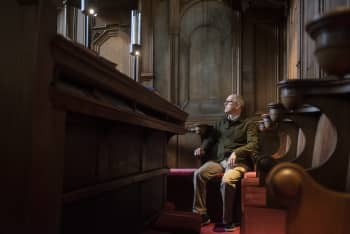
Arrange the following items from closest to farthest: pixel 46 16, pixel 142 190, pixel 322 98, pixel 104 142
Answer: pixel 46 16 → pixel 322 98 → pixel 104 142 → pixel 142 190

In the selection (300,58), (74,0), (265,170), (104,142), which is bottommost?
(265,170)

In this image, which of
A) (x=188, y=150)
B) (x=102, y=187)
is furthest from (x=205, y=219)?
(x=102, y=187)

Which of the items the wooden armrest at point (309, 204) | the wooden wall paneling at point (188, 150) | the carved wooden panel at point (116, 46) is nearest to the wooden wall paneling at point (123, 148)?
the wooden armrest at point (309, 204)

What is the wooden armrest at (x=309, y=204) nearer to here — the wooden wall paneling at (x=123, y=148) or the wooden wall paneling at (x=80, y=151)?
the wooden wall paneling at (x=80, y=151)

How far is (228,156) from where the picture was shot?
12.8 feet

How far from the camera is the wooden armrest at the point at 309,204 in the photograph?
1.03m

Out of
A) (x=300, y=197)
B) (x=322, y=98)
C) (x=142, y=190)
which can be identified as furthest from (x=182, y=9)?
(x=300, y=197)

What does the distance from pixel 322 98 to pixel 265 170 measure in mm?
771

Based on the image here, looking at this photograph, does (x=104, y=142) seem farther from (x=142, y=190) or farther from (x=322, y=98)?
(x=322, y=98)

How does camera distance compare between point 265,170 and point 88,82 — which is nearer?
point 88,82

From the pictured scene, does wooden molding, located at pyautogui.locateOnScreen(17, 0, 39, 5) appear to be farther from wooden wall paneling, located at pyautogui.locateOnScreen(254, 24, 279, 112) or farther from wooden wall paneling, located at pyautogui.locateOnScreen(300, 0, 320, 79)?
wooden wall paneling, located at pyautogui.locateOnScreen(254, 24, 279, 112)

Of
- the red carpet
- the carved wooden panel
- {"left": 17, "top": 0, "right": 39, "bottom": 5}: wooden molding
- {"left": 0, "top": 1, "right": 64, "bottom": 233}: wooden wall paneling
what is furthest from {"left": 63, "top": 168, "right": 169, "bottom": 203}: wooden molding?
the carved wooden panel

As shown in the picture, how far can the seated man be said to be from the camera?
3.40 meters

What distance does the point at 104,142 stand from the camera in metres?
1.73
